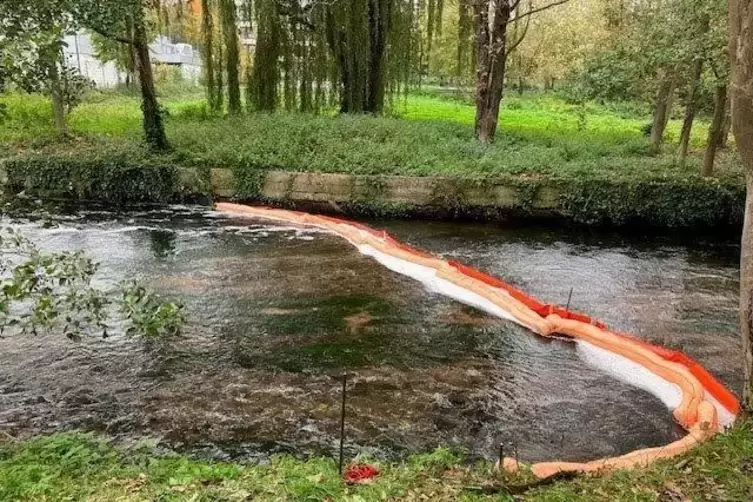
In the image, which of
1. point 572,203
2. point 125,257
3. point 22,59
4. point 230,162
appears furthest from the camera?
point 230,162

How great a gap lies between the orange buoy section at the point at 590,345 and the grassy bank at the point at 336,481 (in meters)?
0.41

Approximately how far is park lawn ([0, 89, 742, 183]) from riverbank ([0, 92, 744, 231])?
36mm

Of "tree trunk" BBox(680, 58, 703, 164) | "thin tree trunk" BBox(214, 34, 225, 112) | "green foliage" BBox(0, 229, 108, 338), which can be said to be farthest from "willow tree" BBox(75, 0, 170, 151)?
"tree trunk" BBox(680, 58, 703, 164)

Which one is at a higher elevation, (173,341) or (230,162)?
(230,162)

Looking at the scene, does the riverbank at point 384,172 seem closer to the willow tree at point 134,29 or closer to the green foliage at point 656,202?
the green foliage at point 656,202

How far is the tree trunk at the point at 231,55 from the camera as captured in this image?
56.0 feet

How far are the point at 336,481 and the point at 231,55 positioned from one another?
50.3 feet

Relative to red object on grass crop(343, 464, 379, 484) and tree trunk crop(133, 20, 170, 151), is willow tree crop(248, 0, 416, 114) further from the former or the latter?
red object on grass crop(343, 464, 379, 484)

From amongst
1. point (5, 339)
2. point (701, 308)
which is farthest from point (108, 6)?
point (701, 308)

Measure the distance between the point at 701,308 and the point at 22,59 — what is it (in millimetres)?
8344

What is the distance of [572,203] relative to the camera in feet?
42.4

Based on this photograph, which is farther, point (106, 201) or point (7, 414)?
point (106, 201)

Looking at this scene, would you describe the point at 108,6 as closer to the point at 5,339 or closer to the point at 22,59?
the point at 5,339

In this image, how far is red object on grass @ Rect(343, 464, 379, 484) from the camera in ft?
13.5
